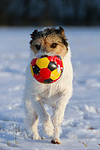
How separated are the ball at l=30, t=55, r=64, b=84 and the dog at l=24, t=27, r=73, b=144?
0.08 m

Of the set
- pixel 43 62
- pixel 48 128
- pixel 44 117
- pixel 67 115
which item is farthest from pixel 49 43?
pixel 67 115

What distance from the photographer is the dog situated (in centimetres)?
318

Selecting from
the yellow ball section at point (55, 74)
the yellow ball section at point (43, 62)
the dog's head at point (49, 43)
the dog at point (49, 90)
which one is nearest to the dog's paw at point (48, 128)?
the dog at point (49, 90)

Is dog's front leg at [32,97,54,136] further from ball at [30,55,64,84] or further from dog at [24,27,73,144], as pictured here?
ball at [30,55,64,84]

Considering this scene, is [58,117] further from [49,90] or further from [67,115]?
[67,115]

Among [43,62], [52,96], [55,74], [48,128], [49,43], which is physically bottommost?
[48,128]

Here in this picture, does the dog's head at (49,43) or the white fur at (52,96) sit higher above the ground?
the dog's head at (49,43)

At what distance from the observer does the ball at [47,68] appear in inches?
121

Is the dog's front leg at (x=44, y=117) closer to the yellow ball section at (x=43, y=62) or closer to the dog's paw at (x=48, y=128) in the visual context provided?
the dog's paw at (x=48, y=128)

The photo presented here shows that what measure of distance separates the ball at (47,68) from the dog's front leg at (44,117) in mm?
387

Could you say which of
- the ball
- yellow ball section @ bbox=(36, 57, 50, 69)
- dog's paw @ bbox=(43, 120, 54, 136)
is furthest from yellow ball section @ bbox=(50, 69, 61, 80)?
dog's paw @ bbox=(43, 120, 54, 136)

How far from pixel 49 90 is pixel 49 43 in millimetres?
725

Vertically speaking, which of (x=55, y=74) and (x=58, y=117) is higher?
(x=55, y=74)

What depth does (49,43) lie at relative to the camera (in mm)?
3178
